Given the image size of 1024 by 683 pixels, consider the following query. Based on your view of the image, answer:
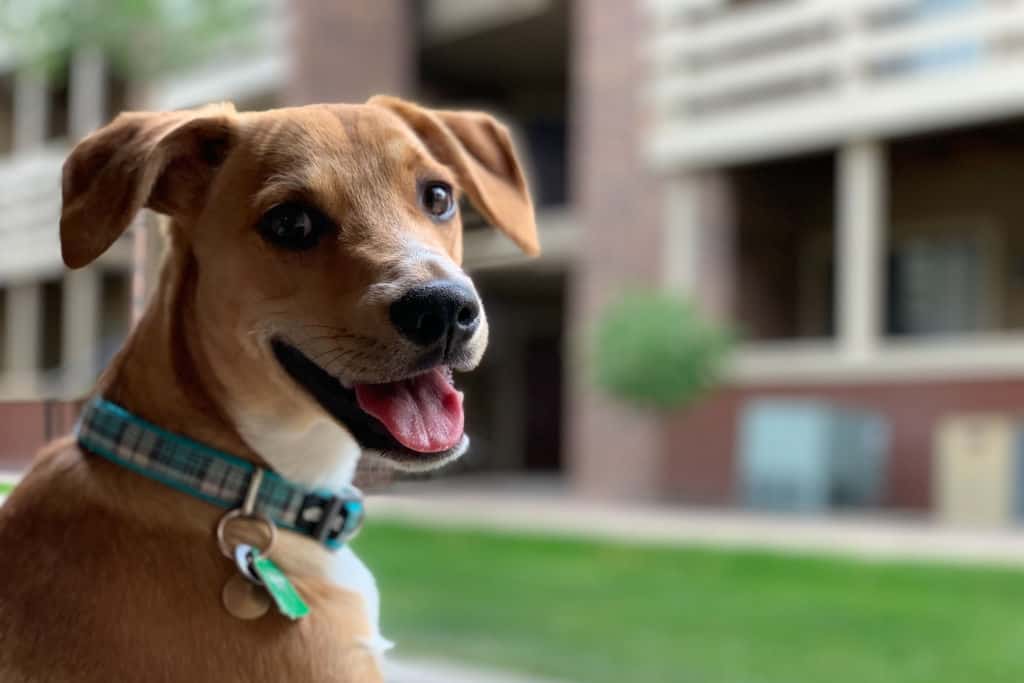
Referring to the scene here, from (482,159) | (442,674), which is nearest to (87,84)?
(442,674)

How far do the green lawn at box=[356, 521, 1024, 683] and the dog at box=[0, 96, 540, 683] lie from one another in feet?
3.97

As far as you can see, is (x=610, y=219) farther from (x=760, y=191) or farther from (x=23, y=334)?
(x=23, y=334)

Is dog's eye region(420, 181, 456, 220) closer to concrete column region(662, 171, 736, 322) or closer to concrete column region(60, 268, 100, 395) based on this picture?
concrete column region(60, 268, 100, 395)

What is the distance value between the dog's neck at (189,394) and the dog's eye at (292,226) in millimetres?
71

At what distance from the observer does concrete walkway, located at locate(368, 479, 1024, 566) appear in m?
3.91

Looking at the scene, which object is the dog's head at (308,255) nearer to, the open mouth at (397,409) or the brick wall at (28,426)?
the open mouth at (397,409)

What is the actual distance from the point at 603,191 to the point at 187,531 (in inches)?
246

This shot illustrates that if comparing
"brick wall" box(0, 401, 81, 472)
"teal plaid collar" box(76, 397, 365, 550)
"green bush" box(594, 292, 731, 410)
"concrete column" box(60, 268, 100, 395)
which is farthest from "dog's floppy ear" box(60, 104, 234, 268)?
"green bush" box(594, 292, 731, 410)

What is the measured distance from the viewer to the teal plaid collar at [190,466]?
2.19 feet

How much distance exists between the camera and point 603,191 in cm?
677

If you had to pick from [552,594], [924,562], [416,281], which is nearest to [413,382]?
[416,281]

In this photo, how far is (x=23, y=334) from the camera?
5.40 ft

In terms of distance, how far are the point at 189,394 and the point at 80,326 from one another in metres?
0.82

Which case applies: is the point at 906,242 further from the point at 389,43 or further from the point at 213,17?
the point at 213,17
